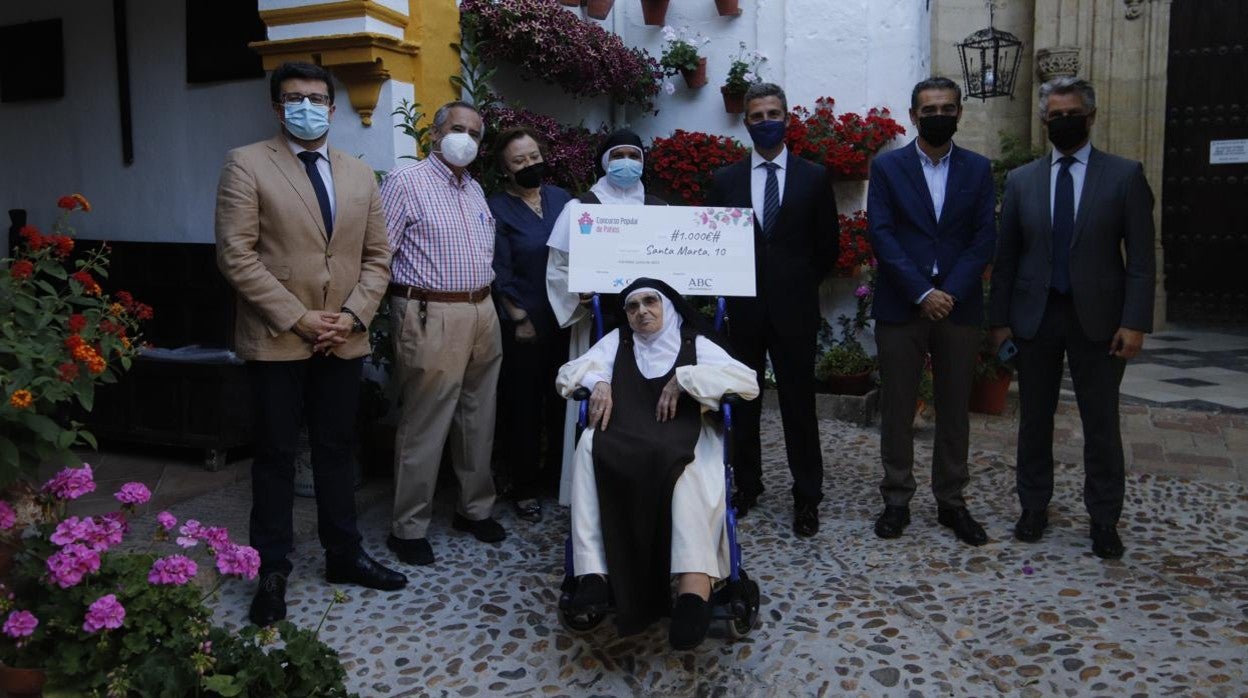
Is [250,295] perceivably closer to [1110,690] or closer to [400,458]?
[400,458]

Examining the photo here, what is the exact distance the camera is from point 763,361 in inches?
Result: 189

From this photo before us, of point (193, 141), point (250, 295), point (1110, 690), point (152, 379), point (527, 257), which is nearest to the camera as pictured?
point (1110, 690)

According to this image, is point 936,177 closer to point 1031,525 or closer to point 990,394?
point 1031,525

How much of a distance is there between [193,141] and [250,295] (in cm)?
287

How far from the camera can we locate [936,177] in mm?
4461

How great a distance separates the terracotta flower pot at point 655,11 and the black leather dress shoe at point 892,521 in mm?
4386

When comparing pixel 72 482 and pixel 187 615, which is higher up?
pixel 72 482

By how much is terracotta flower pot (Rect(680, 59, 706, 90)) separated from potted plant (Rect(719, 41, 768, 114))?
0.17 meters

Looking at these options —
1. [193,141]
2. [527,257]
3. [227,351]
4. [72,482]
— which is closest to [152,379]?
[227,351]

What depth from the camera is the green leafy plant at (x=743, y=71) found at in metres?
7.20

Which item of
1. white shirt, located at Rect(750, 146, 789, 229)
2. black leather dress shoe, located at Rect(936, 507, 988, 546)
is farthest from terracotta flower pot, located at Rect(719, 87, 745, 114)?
black leather dress shoe, located at Rect(936, 507, 988, 546)

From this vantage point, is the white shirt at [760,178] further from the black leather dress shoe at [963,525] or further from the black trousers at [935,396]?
the black leather dress shoe at [963,525]

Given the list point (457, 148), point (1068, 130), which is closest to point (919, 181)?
point (1068, 130)

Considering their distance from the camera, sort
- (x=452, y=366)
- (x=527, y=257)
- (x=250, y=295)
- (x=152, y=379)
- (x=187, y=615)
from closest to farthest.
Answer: (x=187, y=615) → (x=250, y=295) → (x=452, y=366) → (x=527, y=257) → (x=152, y=379)
